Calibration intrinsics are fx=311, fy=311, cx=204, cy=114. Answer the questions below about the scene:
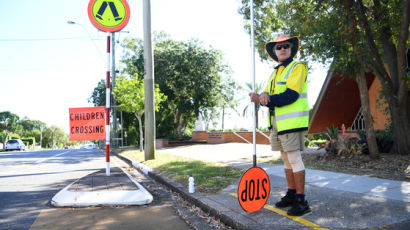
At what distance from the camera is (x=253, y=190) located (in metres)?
3.62

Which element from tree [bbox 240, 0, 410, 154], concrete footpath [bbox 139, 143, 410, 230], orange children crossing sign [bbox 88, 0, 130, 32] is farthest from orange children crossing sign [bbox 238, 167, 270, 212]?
tree [bbox 240, 0, 410, 154]

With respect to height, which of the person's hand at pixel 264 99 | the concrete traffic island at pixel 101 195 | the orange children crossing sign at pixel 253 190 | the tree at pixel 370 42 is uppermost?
the tree at pixel 370 42

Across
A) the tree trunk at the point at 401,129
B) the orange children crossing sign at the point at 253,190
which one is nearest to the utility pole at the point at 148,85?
the tree trunk at the point at 401,129

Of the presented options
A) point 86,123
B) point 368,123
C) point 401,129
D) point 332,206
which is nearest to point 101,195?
point 86,123

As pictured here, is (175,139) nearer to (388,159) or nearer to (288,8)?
(288,8)

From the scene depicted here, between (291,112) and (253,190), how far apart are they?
1004 millimetres

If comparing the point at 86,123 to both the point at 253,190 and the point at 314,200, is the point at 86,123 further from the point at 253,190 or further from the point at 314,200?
the point at 314,200

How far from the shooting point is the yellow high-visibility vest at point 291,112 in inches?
139

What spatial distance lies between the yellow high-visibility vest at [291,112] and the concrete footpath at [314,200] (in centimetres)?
100

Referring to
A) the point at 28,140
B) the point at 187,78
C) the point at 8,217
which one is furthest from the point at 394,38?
the point at 28,140

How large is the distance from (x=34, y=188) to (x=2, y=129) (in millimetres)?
73332

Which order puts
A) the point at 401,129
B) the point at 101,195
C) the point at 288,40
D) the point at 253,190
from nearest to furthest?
the point at 253,190 → the point at 288,40 → the point at 101,195 → the point at 401,129

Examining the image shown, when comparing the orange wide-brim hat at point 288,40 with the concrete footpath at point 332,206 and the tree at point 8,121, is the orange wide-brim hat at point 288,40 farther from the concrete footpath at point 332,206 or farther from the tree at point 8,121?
the tree at point 8,121

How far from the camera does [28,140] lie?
6969cm
